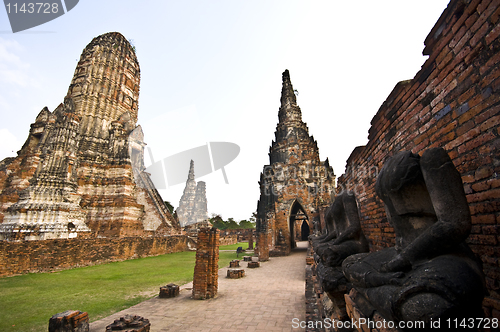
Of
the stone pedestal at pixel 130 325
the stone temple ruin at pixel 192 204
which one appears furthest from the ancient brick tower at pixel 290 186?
Answer: the stone temple ruin at pixel 192 204

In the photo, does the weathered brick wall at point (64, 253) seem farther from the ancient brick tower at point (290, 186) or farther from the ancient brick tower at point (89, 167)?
the ancient brick tower at point (290, 186)

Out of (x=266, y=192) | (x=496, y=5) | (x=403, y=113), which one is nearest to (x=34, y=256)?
(x=403, y=113)

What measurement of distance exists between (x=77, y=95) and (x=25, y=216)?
406 inches

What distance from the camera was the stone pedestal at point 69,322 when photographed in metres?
3.58

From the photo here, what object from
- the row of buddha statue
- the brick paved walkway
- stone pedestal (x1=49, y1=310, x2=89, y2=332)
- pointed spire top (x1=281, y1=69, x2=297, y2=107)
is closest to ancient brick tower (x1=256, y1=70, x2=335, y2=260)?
pointed spire top (x1=281, y1=69, x2=297, y2=107)

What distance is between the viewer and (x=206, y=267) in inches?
266

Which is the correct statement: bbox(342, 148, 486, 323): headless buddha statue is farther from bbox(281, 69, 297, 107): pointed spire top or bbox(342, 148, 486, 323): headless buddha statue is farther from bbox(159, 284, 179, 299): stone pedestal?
bbox(281, 69, 297, 107): pointed spire top

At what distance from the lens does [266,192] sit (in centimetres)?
2158

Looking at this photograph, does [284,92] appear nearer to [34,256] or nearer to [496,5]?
[34,256]

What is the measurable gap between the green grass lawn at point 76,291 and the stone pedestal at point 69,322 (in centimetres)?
102

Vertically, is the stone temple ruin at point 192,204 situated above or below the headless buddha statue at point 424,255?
above

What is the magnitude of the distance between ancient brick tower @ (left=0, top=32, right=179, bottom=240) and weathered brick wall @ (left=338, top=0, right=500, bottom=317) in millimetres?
14869

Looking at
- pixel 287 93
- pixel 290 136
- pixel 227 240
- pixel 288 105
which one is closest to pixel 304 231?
pixel 227 240

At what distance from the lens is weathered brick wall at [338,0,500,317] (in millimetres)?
1850
